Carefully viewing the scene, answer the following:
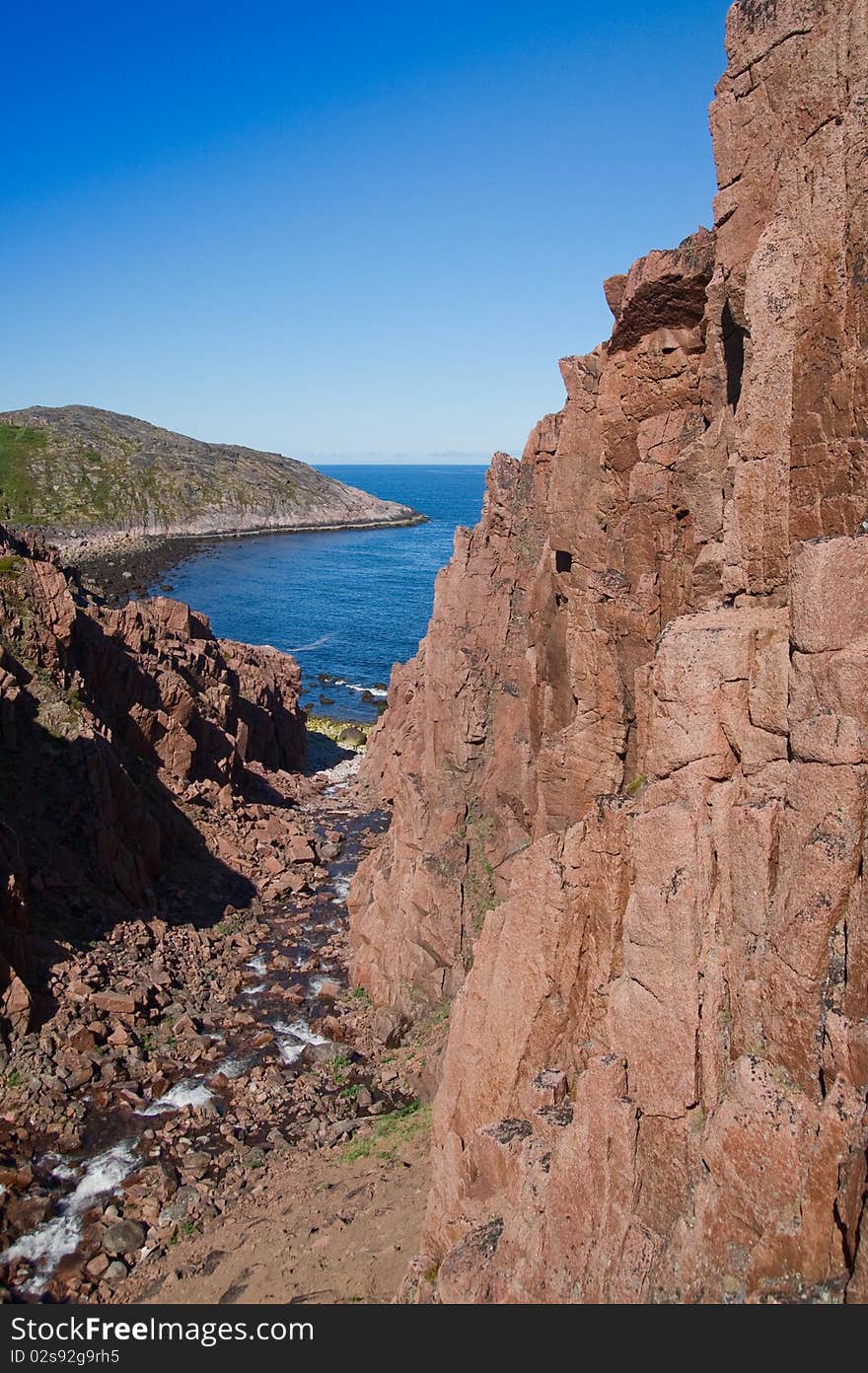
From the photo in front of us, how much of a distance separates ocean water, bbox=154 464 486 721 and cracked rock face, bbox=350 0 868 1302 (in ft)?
210

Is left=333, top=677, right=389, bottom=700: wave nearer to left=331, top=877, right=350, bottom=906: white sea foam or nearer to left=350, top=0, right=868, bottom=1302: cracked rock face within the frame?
left=331, top=877, right=350, bottom=906: white sea foam

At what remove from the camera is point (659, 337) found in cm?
2098

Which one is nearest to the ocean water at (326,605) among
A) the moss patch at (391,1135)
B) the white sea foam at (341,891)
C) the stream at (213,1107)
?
the white sea foam at (341,891)

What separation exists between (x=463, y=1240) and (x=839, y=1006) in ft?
25.0

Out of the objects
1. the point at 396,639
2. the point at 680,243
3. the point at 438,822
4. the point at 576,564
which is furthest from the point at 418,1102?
the point at 396,639

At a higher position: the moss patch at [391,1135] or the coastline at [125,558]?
the coastline at [125,558]

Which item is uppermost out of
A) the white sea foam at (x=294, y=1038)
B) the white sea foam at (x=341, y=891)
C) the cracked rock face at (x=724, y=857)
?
the cracked rock face at (x=724, y=857)

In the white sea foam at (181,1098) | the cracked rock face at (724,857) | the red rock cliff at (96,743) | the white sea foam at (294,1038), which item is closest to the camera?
the cracked rock face at (724,857)

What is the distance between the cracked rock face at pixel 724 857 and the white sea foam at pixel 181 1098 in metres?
12.4

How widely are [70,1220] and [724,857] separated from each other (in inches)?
774

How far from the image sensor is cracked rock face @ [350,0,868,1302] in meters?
11.7

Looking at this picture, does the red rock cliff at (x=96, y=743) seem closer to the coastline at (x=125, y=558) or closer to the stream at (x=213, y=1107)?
the stream at (x=213, y=1107)

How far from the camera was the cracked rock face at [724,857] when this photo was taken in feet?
38.5

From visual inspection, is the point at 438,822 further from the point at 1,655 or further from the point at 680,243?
the point at 1,655
